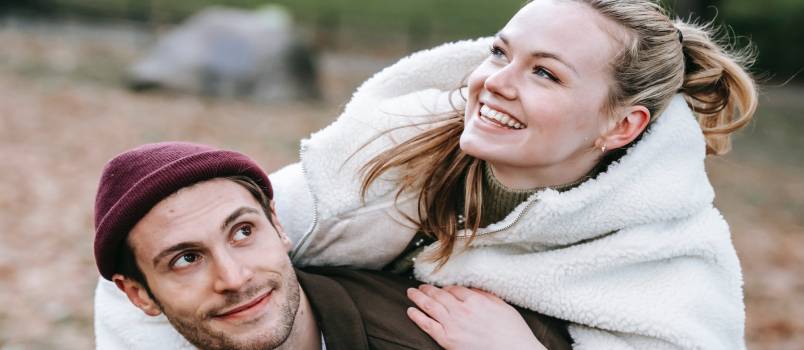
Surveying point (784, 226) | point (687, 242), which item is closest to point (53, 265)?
point (687, 242)

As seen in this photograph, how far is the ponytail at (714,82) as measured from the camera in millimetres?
2740

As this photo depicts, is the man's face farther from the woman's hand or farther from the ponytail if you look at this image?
the ponytail

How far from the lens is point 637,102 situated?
2.57m

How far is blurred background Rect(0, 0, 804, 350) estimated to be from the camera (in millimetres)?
5480

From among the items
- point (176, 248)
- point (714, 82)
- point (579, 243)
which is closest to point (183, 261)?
point (176, 248)

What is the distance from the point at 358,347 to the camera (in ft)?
8.18

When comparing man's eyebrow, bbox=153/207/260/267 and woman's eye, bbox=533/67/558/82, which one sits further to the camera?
woman's eye, bbox=533/67/558/82

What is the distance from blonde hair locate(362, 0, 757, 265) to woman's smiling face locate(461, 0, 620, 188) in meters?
0.11

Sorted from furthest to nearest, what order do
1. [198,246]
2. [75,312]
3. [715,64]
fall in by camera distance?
1. [75,312]
2. [715,64]
3. [198,246]

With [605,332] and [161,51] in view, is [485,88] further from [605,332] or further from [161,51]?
[161,51]

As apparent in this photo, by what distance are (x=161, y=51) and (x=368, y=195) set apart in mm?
9415

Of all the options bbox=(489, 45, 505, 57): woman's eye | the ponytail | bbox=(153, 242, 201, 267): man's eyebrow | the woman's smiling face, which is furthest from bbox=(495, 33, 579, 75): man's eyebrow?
bbox=(153, 242, 201, 267): man's eyebrow

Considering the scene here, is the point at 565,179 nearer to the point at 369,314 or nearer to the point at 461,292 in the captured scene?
the point at 461,292

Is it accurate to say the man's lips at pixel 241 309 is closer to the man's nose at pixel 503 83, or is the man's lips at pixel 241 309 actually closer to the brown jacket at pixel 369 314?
the brown jacket at pixel 369 314
